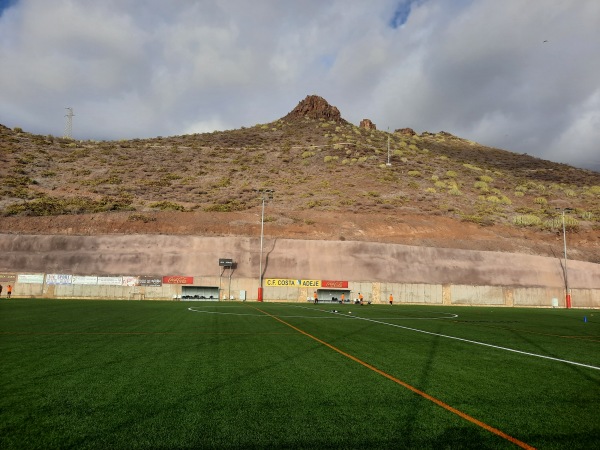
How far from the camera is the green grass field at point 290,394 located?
5.37 metres

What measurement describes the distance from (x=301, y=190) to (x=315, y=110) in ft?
213

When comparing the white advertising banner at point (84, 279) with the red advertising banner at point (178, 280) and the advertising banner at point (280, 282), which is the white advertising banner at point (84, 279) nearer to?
the red advertising banner at point (178, 280)

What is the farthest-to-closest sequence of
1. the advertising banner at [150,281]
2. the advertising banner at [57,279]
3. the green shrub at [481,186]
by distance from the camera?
the green shrub at [481,186], the advertising banner at [150,281], the advertising banner at [57,279]

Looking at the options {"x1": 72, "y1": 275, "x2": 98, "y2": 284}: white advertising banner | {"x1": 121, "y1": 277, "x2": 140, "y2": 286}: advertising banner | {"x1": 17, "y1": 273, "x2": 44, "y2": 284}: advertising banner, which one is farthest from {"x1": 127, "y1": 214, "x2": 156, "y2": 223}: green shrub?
{"x1": 17, "y1": 273, "x2": 44, "y2": 284}: advertising banner

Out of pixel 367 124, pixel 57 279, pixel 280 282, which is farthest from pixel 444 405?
pixel 367 124

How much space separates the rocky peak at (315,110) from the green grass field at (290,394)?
411ft

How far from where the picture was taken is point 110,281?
46844 millimetres

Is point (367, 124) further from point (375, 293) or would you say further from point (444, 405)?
point (444, 405)

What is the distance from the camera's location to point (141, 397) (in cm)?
703

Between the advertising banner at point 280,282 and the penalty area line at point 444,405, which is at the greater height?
the advertising banner at point 280,282

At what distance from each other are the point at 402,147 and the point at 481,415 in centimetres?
10773

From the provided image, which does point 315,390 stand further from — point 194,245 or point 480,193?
point 480,193

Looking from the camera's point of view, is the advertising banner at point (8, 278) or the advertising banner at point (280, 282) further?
the advertising banner at point (280, 282)

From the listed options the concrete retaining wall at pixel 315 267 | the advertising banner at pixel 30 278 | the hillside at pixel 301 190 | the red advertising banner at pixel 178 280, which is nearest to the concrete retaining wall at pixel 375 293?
the concrete retaining wall at pixel 315 267
